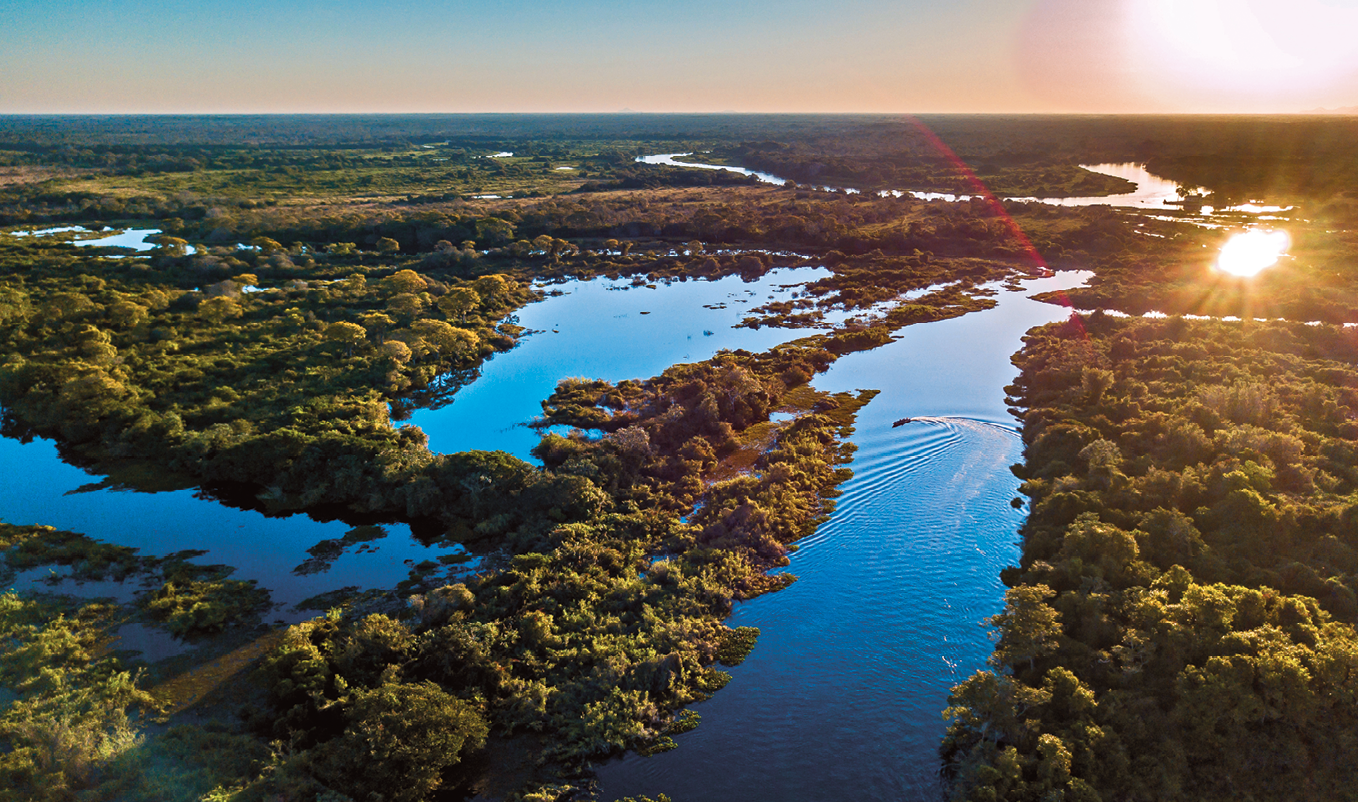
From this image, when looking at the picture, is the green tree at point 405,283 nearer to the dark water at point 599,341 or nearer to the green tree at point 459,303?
the green tree at point 459,303

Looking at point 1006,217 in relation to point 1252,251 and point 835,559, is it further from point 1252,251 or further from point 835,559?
point 835,559

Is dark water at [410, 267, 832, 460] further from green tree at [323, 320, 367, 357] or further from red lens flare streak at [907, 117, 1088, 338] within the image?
red lens flare streak at [907, 117, 1088, 338]

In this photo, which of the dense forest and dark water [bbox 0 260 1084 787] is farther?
dark water [bbox 0 260 1084 787]

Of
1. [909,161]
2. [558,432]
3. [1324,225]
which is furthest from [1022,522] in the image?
[909,161]

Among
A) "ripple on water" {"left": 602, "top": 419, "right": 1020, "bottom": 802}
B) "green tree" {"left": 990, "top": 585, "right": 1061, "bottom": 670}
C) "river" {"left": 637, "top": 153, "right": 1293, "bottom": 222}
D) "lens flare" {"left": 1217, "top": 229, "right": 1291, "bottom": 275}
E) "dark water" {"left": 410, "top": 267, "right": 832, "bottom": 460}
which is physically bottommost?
"ripple on water" {"left": 602, "top": 419, "right": 1020, "bottom": 802}

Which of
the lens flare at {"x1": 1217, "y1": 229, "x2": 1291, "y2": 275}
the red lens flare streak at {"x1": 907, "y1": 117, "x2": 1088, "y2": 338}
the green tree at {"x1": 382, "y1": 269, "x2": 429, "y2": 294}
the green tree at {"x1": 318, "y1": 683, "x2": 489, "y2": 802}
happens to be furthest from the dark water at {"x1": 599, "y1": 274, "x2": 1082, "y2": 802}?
the lens flare at {"x1": 1217, "y1": 229, "x2": 1291, "y2": 275}

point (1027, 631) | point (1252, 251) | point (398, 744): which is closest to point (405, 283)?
point (398, 744)
